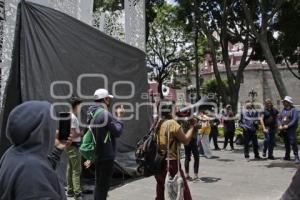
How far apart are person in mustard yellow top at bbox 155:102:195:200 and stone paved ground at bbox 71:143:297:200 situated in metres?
2.03

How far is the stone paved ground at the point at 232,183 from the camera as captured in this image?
27.9 ft

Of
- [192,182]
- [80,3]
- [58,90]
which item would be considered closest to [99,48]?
[80,3]

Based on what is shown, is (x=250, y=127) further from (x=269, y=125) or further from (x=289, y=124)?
(x=289, y=124)

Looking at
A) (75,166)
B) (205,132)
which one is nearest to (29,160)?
(75,166)

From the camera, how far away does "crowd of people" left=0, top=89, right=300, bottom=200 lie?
245 centimetres

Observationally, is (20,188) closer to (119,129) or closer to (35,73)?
(119,129)

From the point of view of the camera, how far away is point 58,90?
8594 mm

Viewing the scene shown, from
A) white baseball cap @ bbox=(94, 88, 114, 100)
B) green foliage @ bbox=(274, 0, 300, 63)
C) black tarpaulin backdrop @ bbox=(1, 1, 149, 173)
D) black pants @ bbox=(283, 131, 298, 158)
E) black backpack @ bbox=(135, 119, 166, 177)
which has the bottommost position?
black pants @ bbox=(283, 131, 298, 158)

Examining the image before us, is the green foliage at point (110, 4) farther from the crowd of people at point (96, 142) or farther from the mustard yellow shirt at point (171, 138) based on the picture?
the mustard yellow shirt at point (171, 138)

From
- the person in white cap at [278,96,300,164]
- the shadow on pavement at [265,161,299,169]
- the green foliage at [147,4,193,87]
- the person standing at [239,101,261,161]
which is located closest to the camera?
the shadow on pavement at [265,161,299,169]

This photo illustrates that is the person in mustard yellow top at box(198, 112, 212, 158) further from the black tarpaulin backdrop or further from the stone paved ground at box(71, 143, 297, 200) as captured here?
the black tarpaulin backdrop

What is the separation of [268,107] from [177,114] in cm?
771

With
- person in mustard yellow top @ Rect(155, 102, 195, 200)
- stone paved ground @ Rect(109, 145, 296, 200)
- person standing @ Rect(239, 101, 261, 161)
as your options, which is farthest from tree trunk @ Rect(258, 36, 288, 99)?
person in mustard yellow top @ Rect(155, 102, 195, 200)

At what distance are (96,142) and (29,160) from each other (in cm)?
396
